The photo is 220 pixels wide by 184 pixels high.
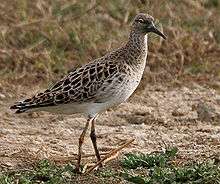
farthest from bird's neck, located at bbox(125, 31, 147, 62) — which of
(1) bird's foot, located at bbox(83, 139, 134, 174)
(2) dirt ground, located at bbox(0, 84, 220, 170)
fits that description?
(2) dirt ground, located at bbox(0, 84, 220, 170)

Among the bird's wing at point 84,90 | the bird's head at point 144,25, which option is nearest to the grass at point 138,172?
the bird's wing at point 84,90

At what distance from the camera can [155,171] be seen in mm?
6496

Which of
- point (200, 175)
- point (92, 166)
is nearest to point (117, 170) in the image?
point (92, 166)

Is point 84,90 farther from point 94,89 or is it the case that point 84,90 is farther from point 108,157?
point 108,157

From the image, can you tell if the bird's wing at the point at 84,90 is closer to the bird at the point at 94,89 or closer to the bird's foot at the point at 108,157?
the bird at the point at 94,89

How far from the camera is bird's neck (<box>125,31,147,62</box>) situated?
7.12 meters

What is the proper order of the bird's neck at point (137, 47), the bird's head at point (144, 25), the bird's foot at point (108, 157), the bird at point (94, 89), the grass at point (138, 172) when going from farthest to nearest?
1. the bird's head at point (144, 25)
2. the bird's neck at point (137, 47)
3. the bird at point (94, 89)
4. the bird's foot at point (108, 157)
5. the grass at point (138, 172)

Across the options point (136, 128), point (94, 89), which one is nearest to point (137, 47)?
point (94, 89)

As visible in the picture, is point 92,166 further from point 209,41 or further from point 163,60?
point 209,41

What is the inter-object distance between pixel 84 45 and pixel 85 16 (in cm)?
82

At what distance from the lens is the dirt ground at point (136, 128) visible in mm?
7371

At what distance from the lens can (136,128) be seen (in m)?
8.29

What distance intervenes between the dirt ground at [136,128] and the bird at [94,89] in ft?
1.48

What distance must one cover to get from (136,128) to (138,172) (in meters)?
1.62
